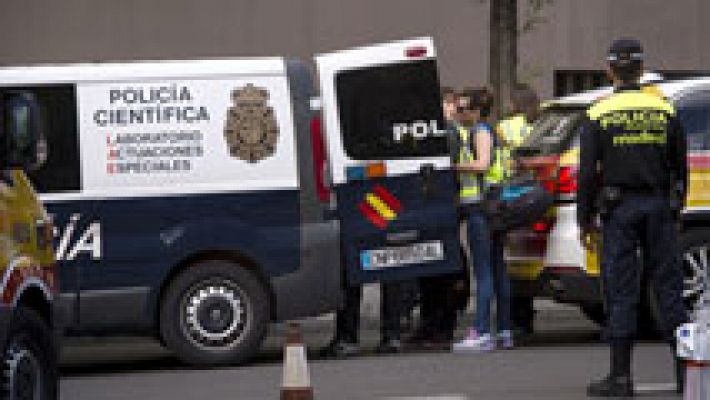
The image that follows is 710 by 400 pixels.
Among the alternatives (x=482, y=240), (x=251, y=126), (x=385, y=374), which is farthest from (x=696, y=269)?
(x=251, y=126)

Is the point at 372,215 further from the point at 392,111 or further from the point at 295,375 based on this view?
the point at 295,375

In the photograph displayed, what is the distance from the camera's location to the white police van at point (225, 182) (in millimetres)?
12844

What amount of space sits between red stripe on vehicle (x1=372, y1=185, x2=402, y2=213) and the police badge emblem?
81 centimetres

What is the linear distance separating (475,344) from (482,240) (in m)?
0.71

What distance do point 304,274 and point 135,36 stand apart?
12615 millimetres

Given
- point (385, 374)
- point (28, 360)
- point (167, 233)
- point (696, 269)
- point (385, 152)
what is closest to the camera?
point (28, 360)

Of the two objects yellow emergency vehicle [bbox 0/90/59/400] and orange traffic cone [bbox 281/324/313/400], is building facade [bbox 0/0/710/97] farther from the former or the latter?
yellow emergency vehicle [bbox 0/90/59/400]

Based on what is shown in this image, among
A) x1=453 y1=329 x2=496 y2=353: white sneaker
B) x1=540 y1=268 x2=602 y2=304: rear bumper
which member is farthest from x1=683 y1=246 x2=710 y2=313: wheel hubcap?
x1=453 y1=329 x2=496 y2=353: white sneaker

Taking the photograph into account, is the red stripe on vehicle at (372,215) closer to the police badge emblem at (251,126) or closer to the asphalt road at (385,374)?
the police badge emblem at (251,126)

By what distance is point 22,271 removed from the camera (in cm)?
862

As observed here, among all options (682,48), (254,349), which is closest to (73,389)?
(254,349)

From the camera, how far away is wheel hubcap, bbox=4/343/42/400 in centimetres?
839

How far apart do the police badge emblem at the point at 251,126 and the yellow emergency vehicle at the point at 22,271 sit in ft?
12.3

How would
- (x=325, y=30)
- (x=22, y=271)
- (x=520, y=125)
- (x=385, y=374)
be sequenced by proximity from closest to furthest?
(x=22, y=271)
(x=385, y=374)
(x=520, y=125)
(x=325, y=30)
